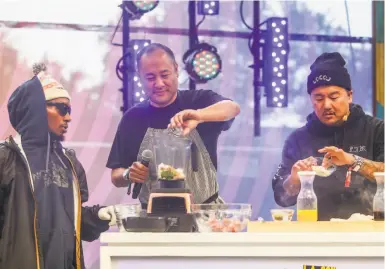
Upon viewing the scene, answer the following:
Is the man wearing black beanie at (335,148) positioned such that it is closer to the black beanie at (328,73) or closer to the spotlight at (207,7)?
the black beanie at (328,73)

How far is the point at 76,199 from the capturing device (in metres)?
4.00

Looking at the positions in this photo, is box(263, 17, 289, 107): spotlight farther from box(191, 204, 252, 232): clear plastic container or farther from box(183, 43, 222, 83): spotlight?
box(191, 204, 252, 232): clear plastic container

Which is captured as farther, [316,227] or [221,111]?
[221,111]

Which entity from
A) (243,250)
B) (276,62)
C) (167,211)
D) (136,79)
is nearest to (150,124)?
(136,79)

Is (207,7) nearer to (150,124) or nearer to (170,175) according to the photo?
(150,124)

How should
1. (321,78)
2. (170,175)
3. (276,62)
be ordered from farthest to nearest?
1. (276,62)
2. (321,78)
3. (170,175)

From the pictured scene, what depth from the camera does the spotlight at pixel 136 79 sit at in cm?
434

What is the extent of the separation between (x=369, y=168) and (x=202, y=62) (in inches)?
51.9

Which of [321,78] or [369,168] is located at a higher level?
[321,78]

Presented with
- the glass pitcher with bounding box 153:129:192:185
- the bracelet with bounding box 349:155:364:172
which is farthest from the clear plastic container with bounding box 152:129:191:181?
the bracelet with bounding box 349:155:364:172

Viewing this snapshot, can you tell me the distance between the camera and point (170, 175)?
3.13 metres

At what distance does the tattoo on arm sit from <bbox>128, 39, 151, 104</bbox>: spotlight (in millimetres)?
1533

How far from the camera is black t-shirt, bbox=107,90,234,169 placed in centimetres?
434

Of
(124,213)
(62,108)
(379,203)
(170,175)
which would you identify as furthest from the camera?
(62,108)
